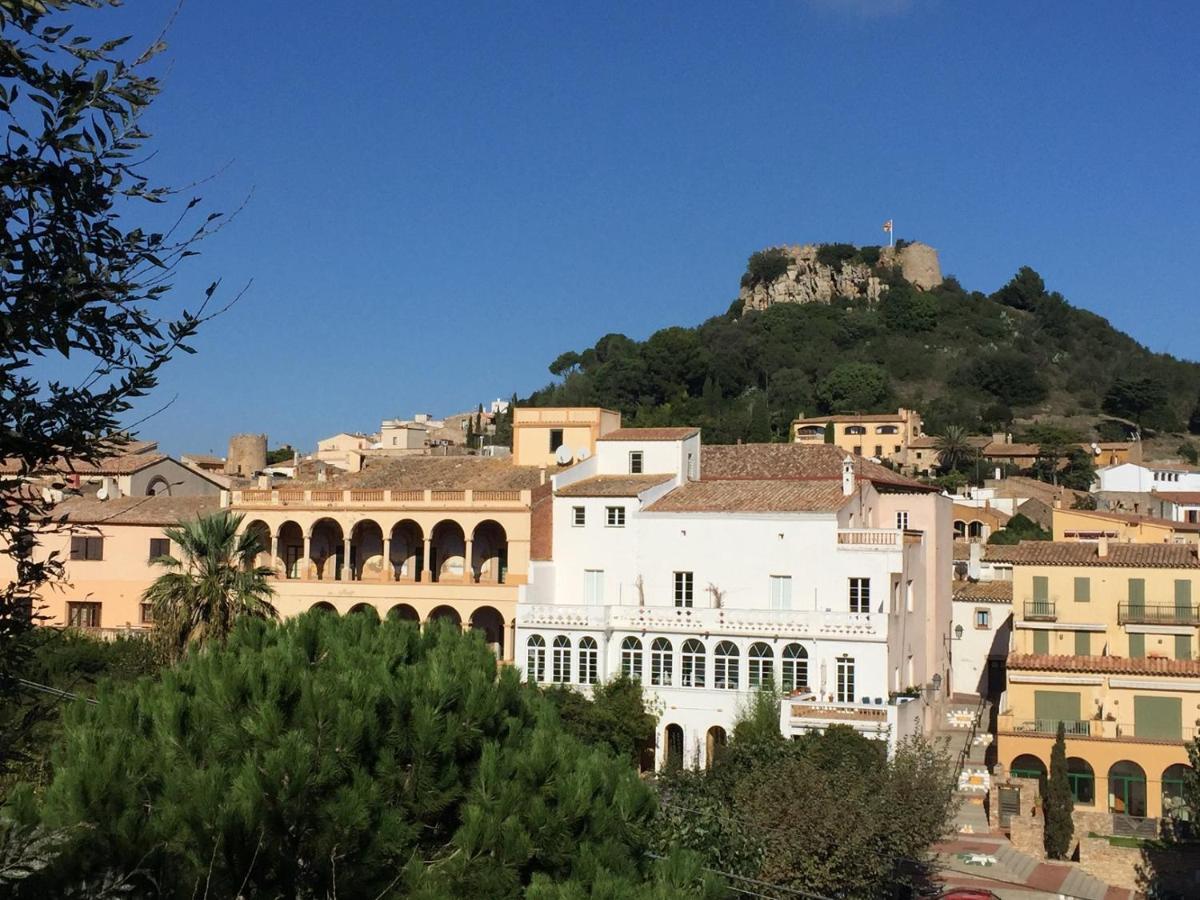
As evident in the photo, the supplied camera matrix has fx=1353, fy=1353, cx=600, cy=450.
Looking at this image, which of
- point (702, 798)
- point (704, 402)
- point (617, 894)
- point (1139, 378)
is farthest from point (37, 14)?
point (1139, 378)

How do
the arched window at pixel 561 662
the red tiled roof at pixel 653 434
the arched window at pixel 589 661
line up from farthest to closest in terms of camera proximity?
the red tiled roof at pixel 653 434 < the arched window at pixel 561 662 < the arched window at pixel 589 661

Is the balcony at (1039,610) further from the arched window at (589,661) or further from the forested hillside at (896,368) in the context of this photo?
the forested hillside at (896,368)

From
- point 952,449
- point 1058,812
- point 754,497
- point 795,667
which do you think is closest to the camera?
point 1058,812

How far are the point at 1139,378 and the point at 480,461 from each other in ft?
294

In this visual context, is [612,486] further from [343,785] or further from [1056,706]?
[343,785]

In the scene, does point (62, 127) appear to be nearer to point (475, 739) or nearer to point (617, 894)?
point (617, 894)

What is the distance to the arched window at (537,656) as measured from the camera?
38469 millimetres

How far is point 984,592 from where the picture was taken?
48.7 meters

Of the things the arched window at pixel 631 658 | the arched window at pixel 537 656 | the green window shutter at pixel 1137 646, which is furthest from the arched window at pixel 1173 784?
the arched window at pixel 537 656

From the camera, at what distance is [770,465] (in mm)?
43688

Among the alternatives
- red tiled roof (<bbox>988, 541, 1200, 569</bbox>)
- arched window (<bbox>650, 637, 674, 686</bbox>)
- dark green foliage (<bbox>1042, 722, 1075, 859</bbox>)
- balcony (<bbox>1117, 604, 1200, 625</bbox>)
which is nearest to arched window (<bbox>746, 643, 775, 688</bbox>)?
arched window (<bbox>650, 637, 674, 686</bbox>)

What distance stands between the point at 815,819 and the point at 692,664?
39.3 feet

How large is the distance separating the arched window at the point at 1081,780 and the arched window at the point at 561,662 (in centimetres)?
1375

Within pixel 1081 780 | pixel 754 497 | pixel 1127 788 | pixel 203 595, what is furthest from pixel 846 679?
pixel 203 595
